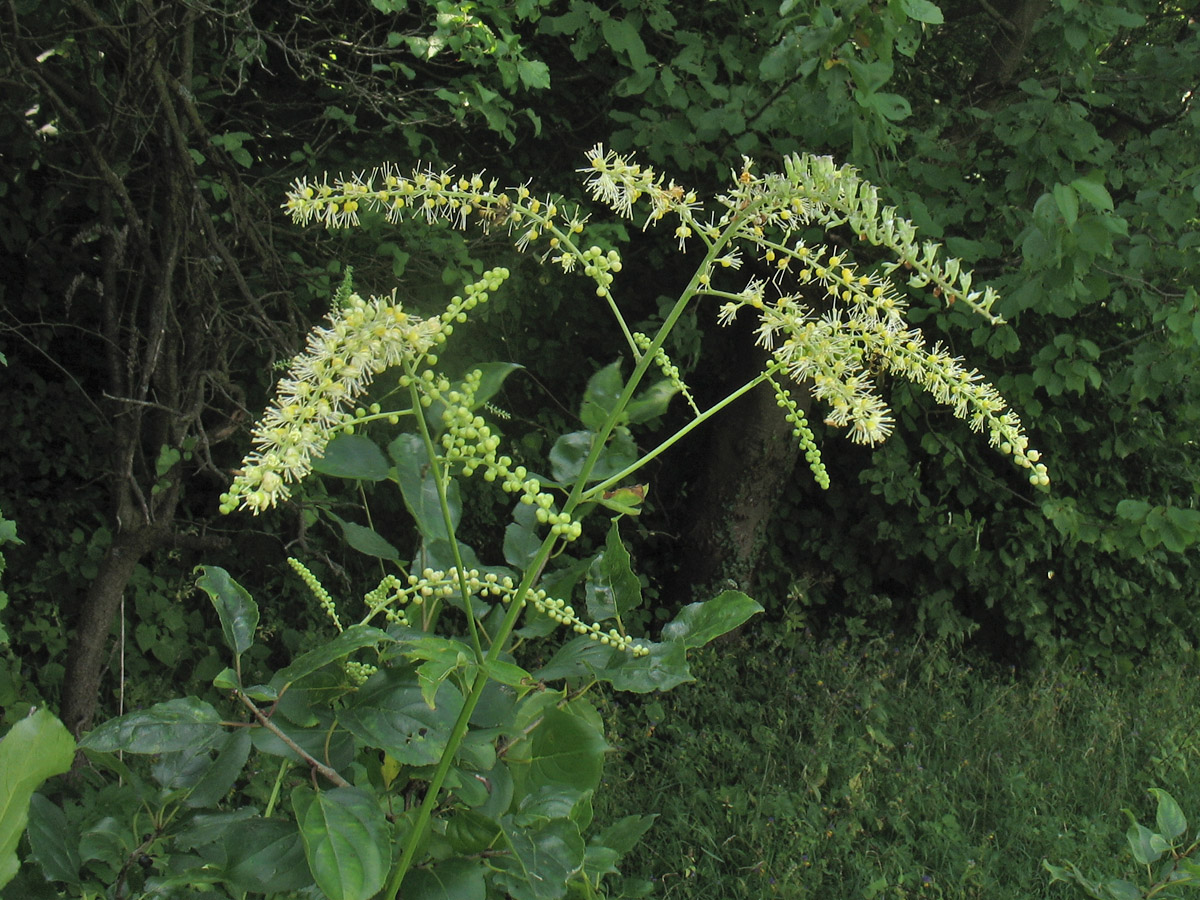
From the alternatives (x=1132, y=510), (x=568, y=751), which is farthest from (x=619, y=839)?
(x=1132, y=510)

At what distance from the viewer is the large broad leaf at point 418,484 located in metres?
1.04

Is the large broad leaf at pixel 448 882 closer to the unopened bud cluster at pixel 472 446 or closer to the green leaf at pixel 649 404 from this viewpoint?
the unopened bud cluster at pixel 472 446

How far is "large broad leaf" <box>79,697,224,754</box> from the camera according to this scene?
2.97 feet

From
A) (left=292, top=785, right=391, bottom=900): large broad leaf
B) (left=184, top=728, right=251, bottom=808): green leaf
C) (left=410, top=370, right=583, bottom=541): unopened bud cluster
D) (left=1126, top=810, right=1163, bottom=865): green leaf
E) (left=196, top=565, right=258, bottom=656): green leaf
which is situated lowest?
(left=1126, top=810, right=1163, bottom=865): green leaf

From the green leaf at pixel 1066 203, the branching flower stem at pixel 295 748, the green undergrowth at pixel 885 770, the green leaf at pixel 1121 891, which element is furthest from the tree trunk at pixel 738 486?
the branching flower stem at pixel 295 748

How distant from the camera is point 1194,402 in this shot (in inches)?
195

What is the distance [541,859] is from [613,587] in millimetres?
335

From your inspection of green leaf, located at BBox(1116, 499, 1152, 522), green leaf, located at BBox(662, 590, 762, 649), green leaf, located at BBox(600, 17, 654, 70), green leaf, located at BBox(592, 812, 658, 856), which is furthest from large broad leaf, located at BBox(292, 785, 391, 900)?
green leaf, located at BBox(1116, 499, 1152, 522)

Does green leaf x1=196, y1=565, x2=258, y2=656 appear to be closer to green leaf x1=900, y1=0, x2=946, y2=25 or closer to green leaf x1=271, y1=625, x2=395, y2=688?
green leaf x1=271, y1=625, x2=395, y2=688

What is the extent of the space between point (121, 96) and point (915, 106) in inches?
140

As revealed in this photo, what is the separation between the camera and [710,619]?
1.07 metres

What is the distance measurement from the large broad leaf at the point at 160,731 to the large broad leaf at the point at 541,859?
12.3 inches

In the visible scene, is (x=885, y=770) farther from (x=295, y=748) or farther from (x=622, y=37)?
(x=295, y=748)

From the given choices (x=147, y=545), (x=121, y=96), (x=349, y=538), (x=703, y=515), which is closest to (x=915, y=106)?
(x=703, y=515)
